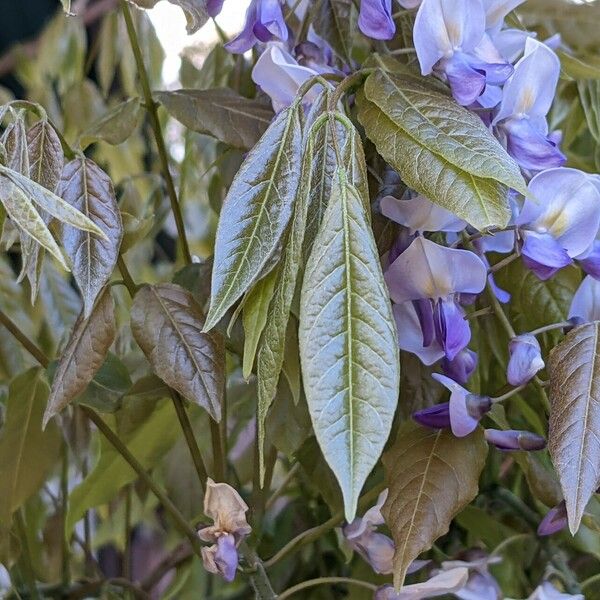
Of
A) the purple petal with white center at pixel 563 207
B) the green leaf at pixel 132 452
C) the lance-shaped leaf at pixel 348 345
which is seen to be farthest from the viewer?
the green leaf at pixel 132 452

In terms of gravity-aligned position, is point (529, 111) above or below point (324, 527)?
above

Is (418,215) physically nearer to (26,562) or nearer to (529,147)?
(529,147)

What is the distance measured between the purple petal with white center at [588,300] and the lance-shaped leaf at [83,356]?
0.19 metres

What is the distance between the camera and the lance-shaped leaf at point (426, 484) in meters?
0.31

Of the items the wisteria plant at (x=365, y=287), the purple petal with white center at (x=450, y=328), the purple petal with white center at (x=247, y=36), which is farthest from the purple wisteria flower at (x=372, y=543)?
the purple petal with white center at (x=247, y=36)

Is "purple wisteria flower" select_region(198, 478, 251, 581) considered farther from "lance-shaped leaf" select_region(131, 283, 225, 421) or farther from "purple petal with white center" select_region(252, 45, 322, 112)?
"purple petal with white center" select_region(252, 45, 322, 112)

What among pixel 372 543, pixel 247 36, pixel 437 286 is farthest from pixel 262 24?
pixel 372 543

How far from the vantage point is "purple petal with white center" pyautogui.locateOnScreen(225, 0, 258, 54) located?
343 millimetres

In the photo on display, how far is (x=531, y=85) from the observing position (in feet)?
1.07

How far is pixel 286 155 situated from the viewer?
280 mm

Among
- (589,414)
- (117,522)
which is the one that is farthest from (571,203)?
(117,522)

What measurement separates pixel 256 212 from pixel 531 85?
12cm

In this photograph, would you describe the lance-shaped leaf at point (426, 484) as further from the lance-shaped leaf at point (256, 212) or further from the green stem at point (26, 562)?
the green stem at point (26, 562)

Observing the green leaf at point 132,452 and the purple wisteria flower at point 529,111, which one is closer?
the purple wisteria flower at point 529,111
